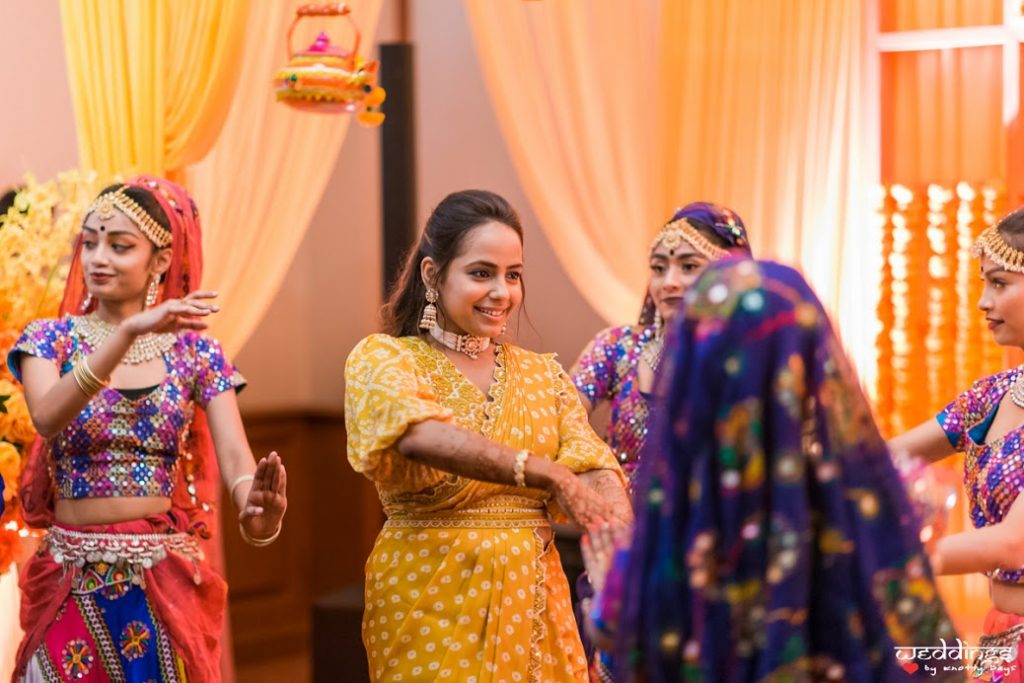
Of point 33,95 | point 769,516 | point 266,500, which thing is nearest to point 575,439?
point 266,500

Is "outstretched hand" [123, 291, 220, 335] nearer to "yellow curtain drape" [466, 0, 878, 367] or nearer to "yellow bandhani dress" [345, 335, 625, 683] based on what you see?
"yellow bandhani dress" [345, 335, 625, 683]

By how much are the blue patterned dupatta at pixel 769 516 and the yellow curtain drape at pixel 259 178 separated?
A: 2698 mm

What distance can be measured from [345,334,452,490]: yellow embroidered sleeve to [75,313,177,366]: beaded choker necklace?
54cm

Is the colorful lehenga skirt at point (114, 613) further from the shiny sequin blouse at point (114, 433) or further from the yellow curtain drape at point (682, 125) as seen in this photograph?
the yellow curtain drape at point (682, 125)

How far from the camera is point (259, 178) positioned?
4.01m

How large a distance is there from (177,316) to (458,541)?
59 centimetres

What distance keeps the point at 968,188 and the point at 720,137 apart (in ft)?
2.40

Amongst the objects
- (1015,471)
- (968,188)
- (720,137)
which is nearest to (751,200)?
(720,137)

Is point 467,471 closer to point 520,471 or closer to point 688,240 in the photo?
point 520,471

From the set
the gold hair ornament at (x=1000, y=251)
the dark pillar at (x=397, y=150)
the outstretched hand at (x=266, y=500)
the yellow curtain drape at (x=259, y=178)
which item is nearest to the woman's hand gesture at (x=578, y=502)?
the outstretched hand at (x=266, y=500)

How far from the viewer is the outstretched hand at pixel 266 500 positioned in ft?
7.66

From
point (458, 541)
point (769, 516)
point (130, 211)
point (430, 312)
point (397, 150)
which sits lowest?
point (458, 541)

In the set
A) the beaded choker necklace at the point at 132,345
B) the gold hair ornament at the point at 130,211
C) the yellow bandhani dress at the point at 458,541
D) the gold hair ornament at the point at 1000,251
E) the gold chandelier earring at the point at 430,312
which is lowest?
the yellow bandhani dress at the point at 458,541

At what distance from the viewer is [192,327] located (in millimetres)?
2330
